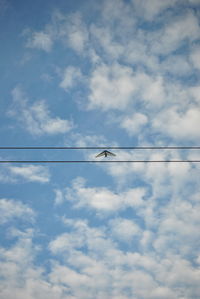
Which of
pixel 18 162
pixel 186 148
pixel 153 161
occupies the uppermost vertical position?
pixel 186 148

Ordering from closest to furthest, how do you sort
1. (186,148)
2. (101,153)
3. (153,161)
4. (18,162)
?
1. (18,162)
2. (153,161)
3. (186,148)
4. (101,153)

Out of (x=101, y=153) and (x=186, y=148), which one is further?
(x=101, y=153)

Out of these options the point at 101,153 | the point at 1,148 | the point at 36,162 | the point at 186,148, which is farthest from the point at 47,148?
the point at 186,148

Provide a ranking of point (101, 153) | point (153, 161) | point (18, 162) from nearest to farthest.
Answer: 1. point (18, 162)
2. point (153, 161)
3. point (101, 153)

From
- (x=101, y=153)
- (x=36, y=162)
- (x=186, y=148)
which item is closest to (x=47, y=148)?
(x=36, y=162)

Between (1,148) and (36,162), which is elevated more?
(1,148)

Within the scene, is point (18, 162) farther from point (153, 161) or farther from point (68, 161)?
point (153, 161)

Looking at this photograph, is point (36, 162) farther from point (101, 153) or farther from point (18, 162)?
point (101, 153)

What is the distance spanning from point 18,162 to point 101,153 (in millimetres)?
7668

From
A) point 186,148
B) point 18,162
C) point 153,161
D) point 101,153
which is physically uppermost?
point 101,153

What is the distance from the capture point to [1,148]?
47.3 ft

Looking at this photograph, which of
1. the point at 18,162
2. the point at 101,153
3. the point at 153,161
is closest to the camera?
the point at 18,162

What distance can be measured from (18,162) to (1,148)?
2.47 meters

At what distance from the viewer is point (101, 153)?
1886 cm
